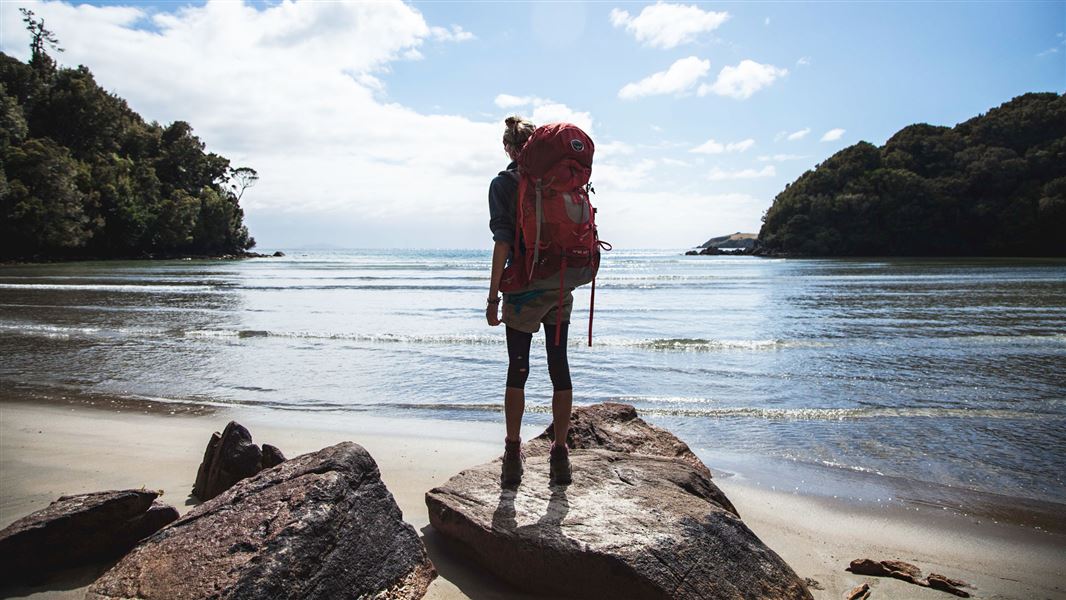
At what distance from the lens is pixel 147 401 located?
6.60 meters

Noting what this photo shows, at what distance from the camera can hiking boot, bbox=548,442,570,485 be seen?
3.13 metres

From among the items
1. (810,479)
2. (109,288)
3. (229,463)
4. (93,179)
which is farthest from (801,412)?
(93,179)

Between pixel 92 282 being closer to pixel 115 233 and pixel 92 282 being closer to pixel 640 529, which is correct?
pixel 640 529

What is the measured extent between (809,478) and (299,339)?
378 inches

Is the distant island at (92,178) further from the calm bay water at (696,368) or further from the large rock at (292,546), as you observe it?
the large rock at (292,546)

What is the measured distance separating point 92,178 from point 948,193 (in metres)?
82.6

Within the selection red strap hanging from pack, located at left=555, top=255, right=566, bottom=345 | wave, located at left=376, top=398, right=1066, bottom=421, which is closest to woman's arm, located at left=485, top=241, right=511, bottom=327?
red strap hanging from pack, located at left=555, top=255, right=566, bottom=345

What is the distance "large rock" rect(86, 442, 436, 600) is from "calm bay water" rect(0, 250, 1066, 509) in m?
3.30

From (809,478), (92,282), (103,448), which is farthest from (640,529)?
(92,282)

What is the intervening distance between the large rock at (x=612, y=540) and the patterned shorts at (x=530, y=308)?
85 centimetres

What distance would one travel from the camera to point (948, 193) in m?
63.5

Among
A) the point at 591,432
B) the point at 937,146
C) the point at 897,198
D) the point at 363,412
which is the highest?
the point at 937,146

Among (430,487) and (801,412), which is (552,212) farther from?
(801,412)

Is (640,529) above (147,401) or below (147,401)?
above
